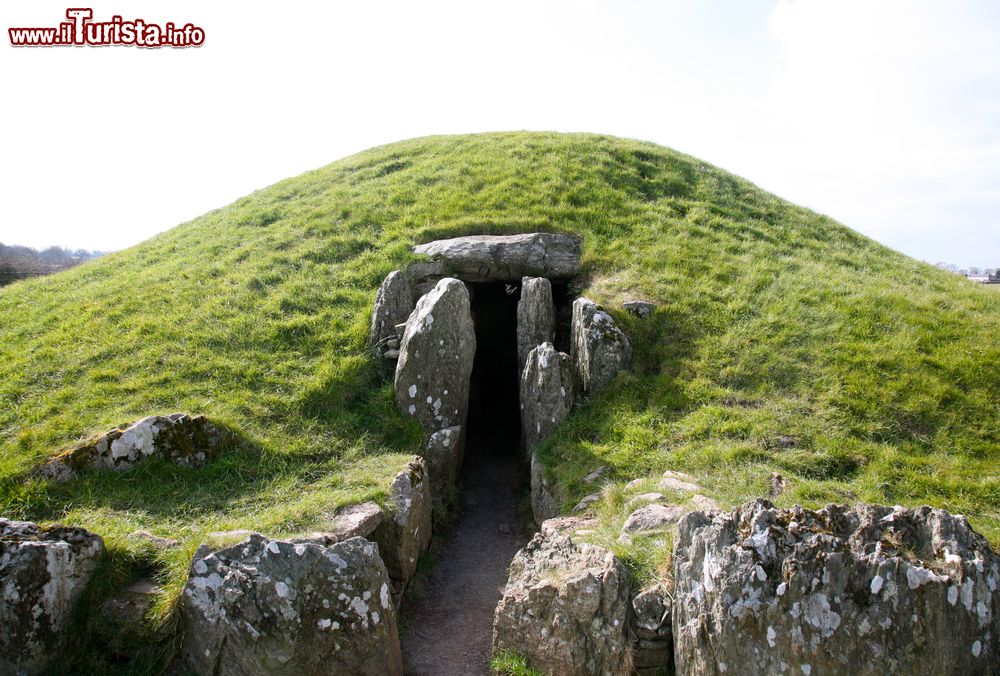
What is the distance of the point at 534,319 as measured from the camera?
1338 centimetres

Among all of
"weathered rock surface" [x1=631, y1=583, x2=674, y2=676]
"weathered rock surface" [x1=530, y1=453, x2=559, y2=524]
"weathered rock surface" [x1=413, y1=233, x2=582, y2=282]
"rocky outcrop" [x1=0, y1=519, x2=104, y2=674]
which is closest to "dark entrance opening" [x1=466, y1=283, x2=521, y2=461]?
"weathered rock surface" [x1=413, y1=233, x2=582, y2=282]

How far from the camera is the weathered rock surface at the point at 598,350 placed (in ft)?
40.0


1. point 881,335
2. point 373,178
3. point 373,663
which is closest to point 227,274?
point 373,178

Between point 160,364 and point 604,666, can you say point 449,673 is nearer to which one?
point 604,666

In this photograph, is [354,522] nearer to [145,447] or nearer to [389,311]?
[145,447]

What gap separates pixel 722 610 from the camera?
236 inches

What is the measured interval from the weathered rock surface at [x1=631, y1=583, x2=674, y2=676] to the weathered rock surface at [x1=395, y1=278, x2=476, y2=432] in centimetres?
586

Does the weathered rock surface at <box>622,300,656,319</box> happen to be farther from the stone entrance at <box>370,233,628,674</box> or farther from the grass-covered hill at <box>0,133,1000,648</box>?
the stone entrance at <box>370,233,628,674</box>

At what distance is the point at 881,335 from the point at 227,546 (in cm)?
1205

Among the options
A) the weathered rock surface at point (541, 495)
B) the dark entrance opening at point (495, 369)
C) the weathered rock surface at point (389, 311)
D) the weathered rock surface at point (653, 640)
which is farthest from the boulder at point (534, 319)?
the weathered rock surface at point (653, 640)

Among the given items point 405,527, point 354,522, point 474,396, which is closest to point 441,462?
point 405,527

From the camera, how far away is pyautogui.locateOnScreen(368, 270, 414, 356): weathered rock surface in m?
13.1

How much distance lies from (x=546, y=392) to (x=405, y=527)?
3.94 m

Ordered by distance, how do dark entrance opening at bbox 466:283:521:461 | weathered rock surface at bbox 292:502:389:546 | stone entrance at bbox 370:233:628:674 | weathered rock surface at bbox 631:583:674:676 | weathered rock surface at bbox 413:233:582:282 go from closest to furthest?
1. weathered rock surface at bbox 631:583:674:676
2. weathered rock surface at bbox 292:502:389:546
3. stone entrance at bbox 370:233:628:674
4. weathered rock surface at bbox 413:233:582:282
5. dark entrance opening at bbox 466:283:521:461
